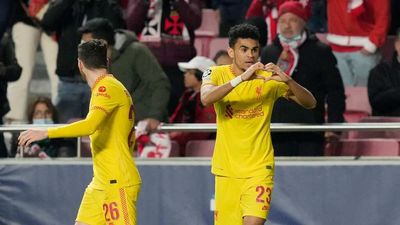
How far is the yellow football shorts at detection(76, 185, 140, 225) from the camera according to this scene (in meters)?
10.4

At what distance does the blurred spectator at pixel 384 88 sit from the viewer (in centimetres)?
1334

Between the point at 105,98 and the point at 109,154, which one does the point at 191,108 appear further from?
the point at 105,98

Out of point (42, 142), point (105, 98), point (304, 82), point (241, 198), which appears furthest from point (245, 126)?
point (42, 142)

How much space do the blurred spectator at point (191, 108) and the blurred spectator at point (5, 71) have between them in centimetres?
163

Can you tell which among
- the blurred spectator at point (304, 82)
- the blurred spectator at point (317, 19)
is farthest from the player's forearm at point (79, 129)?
the blurred spectator at point (317, 19)

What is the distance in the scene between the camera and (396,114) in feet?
44.1

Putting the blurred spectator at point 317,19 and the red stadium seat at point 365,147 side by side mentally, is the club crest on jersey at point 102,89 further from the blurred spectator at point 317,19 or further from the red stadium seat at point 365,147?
the blurred spectator at point 317,19

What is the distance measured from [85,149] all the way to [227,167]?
313cm

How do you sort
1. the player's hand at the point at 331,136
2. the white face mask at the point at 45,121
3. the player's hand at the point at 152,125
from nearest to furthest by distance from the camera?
the player's hand at the point at 152,125
the player's hand at the point at 331,136
the white face mask at the point at 45,121

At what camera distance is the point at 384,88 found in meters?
13.4

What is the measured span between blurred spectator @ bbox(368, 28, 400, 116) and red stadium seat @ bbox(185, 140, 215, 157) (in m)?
1.65

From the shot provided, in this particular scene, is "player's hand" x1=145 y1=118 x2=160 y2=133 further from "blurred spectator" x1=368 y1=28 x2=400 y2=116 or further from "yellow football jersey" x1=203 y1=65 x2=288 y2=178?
"blurred spectator" x1=368 y1=28 x2=400 y2=116

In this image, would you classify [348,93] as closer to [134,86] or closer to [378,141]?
[378,141]

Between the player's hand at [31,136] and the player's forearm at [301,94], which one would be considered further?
the player's forearm at [301,94]
